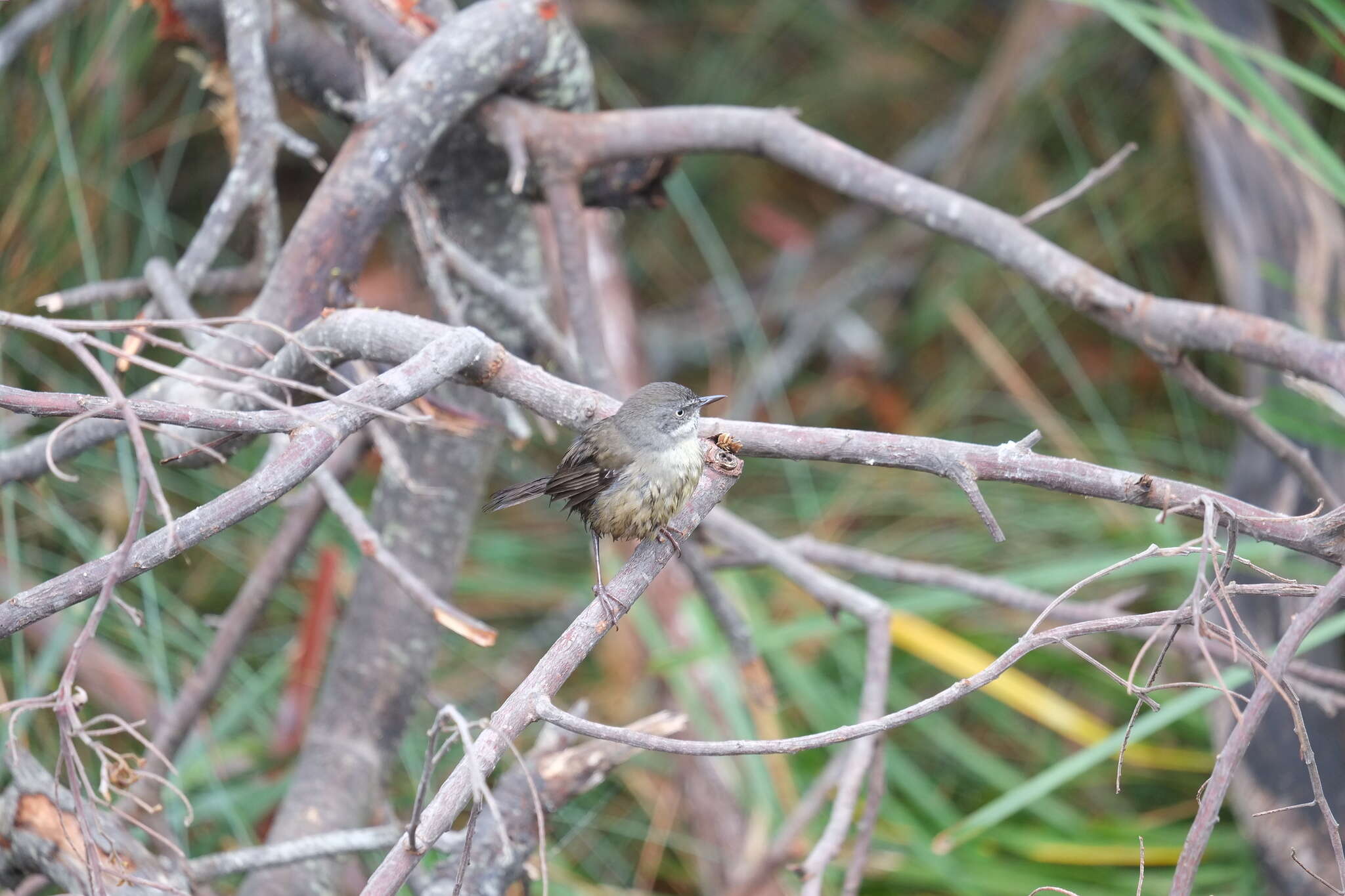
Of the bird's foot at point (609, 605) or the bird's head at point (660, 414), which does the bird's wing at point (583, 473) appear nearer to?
the bird's head at point (660, 414)

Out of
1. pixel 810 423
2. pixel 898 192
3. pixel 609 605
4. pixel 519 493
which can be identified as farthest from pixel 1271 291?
pixel 609 605

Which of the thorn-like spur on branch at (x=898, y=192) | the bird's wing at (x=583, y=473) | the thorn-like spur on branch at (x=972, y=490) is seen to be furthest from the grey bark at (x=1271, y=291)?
the bird's wing at (x=583, y=473)

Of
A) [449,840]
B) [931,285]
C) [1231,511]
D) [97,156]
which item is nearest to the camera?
[1231,511]

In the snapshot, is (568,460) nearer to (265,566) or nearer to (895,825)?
(265,566)

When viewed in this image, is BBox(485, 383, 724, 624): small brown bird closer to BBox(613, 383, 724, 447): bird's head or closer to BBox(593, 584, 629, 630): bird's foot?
BBox(613, 383, 724, 447): bird's head

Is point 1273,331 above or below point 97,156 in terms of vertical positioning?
below

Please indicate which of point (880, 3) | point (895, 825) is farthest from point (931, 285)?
point (895, 825)

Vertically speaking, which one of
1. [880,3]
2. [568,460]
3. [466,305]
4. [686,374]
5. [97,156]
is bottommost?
[568,460]

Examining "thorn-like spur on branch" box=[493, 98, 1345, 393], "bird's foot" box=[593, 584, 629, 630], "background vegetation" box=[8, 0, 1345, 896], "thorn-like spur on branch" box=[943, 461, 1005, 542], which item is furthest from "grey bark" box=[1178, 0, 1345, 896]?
"bird's foot" box=[593, 584, 629, 630]
